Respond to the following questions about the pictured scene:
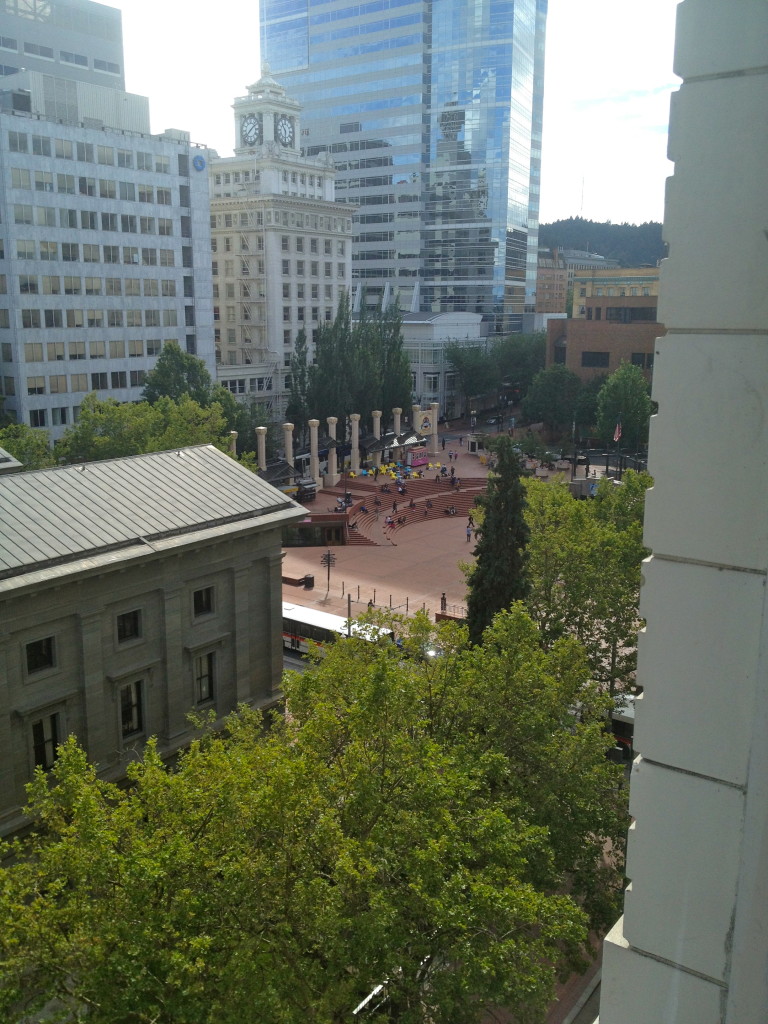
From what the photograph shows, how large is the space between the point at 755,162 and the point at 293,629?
1609 inches

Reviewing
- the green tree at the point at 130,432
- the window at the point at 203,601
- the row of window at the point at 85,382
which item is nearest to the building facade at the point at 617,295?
the row of window at the point at 85,382

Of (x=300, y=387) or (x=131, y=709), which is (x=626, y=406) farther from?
(x=131, y=709)

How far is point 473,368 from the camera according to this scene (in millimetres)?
118188

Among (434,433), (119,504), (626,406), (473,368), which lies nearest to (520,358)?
(473,368)

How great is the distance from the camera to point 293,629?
44.0 m

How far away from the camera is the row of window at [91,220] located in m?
73.8

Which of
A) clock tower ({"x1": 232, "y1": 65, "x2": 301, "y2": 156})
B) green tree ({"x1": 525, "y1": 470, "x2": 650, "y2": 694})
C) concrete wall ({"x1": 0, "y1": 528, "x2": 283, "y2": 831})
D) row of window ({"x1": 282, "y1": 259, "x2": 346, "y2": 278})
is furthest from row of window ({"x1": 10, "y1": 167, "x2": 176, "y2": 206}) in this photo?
concrete wall ({"x1": 0, "y1": 528, "x2": 283, "y2": 831})

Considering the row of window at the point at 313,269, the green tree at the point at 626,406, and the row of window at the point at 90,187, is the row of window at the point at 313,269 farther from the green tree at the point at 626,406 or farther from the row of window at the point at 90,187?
the green tree at the point at 626,406

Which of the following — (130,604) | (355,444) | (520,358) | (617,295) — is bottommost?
(355,444)

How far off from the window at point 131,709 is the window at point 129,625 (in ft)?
4.55

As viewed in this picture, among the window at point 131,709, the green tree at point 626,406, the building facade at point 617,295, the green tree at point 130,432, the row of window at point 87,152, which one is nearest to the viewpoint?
the window at point 131,709

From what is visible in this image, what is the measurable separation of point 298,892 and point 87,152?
255 ft

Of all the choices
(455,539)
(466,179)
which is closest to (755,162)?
(455,539)

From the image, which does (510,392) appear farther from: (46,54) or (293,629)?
(293,629)
